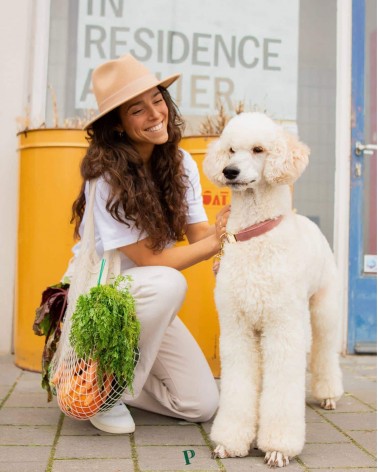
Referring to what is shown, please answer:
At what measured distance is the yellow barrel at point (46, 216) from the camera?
11.4 feet

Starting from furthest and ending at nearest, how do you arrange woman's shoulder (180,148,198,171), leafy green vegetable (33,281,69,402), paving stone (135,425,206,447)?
woman's shoulder (180,148,198,171) → leafy green vegetable (33,281,69,402) → paving stone (135,425,206,447)

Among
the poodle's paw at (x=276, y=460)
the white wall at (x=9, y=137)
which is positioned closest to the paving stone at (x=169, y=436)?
the poodle's paw at (x=276, y=460)

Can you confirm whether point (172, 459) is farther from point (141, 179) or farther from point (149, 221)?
point (141, 179)

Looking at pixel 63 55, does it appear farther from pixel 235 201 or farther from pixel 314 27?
pixel 235 201

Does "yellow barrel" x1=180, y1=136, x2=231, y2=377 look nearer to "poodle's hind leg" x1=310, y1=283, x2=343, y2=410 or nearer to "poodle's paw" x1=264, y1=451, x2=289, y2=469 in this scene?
"poodle's hind leg" x1=310, y1=283, x2=343, y2=410

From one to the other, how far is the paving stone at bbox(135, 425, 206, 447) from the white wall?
5.61 feet

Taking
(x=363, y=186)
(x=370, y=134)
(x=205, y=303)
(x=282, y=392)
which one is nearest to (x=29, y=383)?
(x=205, y=303)

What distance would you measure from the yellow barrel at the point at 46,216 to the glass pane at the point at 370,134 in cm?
196

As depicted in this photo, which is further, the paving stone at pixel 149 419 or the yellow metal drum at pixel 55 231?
the yellow metal drum at pixel 55 231

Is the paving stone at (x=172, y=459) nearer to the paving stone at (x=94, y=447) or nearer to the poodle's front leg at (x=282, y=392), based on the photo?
the paving stone at (x=94, y=447)

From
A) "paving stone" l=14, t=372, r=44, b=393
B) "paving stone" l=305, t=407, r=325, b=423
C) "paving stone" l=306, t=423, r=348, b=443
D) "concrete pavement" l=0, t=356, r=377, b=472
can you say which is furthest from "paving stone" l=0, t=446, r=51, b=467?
"paving stone" l=305, t=407, r=325, b=423

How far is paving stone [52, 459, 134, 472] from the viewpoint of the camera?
207 centimetres

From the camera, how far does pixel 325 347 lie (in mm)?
2801

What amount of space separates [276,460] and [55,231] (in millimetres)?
1880
